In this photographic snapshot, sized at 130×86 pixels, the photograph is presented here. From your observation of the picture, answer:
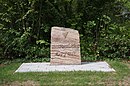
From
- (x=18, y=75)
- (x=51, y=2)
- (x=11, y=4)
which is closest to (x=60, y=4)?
(x=51, y=2)

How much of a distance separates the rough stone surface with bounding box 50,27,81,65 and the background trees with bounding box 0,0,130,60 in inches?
46.7

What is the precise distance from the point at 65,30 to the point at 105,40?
1.95 metres

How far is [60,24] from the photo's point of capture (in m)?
9.82

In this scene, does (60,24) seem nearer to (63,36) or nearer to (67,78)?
(63,36)

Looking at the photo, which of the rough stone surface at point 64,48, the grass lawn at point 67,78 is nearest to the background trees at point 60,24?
the rough stone surface at point 64,48

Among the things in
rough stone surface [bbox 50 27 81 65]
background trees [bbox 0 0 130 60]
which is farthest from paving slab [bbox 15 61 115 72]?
background trees [bbox 0 0 130 60]

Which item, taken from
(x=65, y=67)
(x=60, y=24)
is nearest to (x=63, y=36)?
(x=65, y=67)

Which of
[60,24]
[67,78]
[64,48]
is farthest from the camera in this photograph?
[60,24]

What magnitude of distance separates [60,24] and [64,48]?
79.5 inches

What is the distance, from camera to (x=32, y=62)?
8.73m

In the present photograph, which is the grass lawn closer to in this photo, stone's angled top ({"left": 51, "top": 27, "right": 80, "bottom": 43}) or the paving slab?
the paving slab

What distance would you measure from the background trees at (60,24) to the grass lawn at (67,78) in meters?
2.35

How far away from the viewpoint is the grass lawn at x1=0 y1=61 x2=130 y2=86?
18.7 ft

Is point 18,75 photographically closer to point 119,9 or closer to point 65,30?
point 65,30
